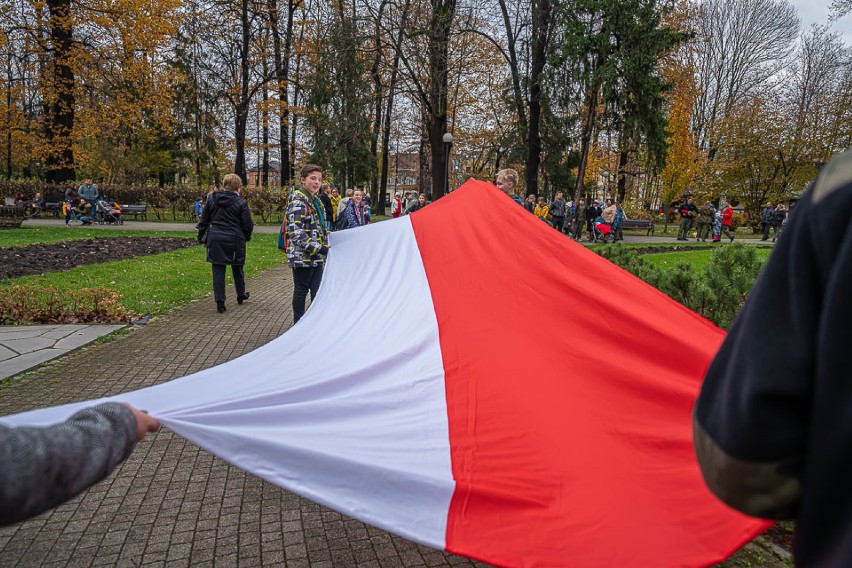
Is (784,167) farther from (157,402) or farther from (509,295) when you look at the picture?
(157,402)

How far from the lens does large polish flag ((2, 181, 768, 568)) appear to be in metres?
2.14

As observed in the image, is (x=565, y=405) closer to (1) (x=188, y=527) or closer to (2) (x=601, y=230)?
(1) (x=188, y=527)

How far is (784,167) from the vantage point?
32.1 m

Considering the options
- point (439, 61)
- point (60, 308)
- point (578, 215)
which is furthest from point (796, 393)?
point (578, 215)

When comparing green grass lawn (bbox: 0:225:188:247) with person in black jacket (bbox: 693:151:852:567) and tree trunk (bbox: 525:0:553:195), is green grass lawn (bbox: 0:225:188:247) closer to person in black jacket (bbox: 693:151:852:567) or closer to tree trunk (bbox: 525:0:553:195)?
tree trunk (bbox: 525:0:553:195)

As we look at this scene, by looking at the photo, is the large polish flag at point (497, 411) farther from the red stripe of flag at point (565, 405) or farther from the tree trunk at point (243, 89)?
the tree trunk at point (243, 89)

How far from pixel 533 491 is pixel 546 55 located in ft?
83.8

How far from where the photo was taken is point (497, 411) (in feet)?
8.98

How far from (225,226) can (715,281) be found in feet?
22.2

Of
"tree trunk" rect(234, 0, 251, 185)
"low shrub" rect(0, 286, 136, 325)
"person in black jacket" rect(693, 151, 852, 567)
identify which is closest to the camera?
"person in black jacket" rect(693, 151, 852, 567)

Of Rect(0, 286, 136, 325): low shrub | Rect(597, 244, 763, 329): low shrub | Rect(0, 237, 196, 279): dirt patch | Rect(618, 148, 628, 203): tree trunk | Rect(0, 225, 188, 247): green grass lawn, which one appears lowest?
Rect(0, 286, 136, 325): low shrub

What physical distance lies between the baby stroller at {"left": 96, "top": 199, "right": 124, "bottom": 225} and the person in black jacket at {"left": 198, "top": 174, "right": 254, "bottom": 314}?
2008cm

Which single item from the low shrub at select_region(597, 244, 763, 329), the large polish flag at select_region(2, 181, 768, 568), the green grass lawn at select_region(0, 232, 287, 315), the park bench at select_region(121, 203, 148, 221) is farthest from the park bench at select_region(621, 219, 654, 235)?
the large polish flag at select_region(2, 181, 768, 568)


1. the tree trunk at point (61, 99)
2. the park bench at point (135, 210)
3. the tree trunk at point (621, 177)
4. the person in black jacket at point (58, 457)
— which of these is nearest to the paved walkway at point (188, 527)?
the person in black jacket at point (58, 457)
